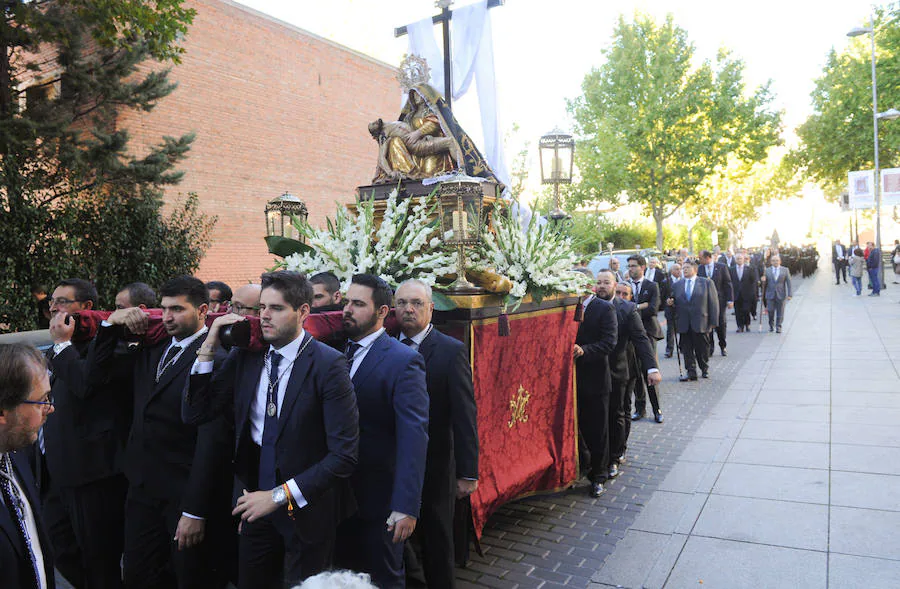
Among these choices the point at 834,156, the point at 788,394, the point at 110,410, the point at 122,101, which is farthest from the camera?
the point at 834,156

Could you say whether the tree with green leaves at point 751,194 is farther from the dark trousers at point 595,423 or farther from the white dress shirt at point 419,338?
the white dress shirt at point 419,338

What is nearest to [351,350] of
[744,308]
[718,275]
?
[718,275]

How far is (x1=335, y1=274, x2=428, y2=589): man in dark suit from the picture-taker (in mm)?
3283

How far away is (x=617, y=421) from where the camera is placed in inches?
252

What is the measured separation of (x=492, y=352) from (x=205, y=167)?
15287mm

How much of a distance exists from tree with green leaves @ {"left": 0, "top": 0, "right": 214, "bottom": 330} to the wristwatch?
8580 mm

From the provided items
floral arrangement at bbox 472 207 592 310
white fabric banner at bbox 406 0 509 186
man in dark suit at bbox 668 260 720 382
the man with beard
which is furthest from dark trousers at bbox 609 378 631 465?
man in dark suit at bbox 668 260 720 382

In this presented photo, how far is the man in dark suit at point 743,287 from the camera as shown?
16531mm

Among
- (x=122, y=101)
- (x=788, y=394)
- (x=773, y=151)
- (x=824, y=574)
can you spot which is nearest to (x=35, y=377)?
(x=824, y=574)

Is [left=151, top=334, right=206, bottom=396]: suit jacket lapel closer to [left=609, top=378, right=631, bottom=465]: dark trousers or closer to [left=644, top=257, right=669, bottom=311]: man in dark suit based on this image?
[left=609, top=378, right=631, bottom=465]: dark trousers

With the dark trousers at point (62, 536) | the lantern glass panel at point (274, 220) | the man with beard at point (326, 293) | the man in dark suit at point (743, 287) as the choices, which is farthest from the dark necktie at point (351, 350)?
the man in dark suit at point (743, 287)

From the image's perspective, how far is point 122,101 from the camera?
12328 millimetres

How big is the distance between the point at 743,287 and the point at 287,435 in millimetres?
15980

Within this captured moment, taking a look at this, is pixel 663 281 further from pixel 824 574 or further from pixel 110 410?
pixel 110 410
